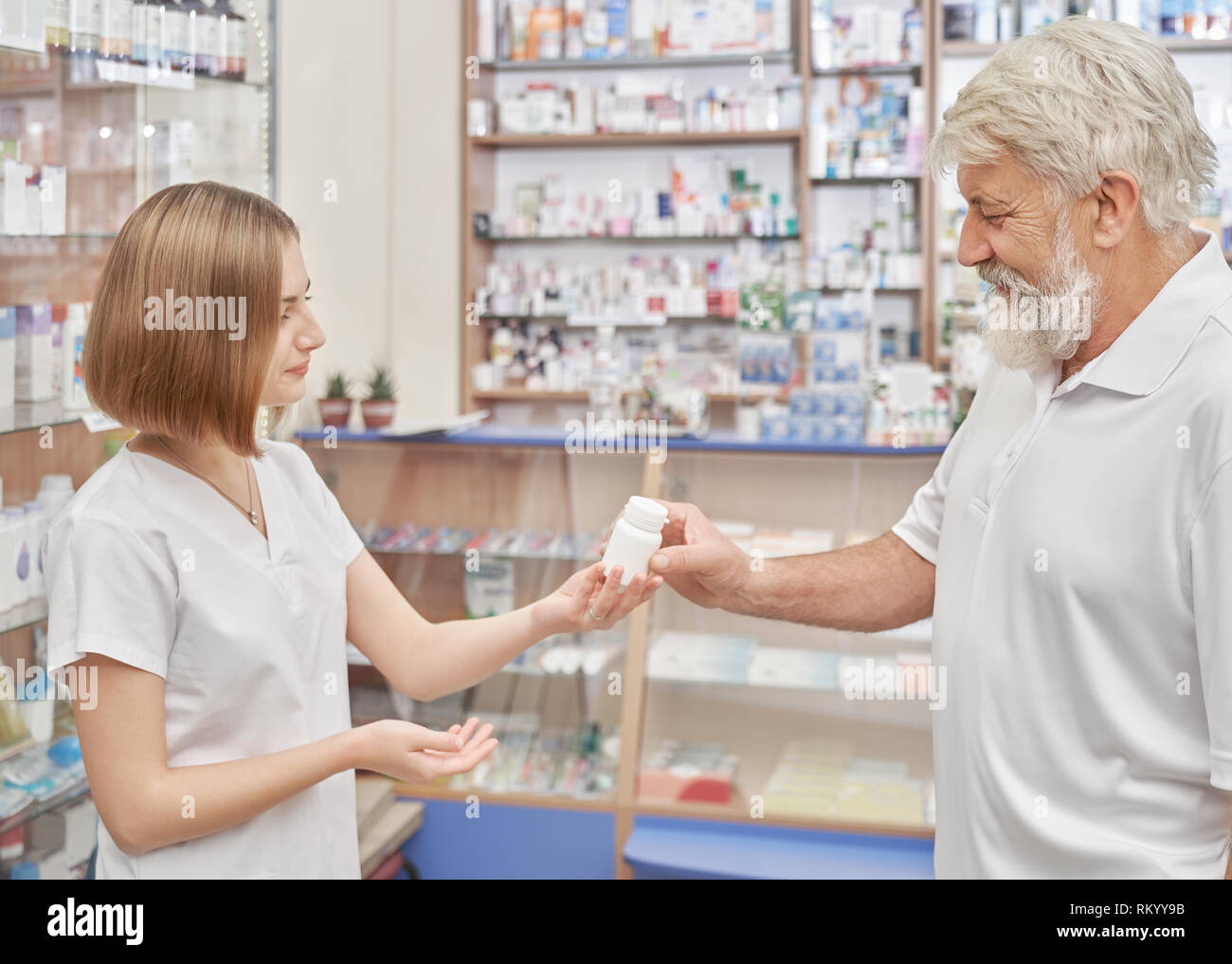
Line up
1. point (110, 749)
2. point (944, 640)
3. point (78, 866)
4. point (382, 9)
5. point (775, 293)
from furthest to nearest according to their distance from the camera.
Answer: point (382, 9) → point (775, 293) → point (78, 866) → point (944, 640) → point (110, 749)

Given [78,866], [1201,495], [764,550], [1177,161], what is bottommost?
[78,866]

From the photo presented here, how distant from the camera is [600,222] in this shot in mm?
5832

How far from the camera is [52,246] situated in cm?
255

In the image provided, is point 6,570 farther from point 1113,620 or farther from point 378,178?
point 378,178

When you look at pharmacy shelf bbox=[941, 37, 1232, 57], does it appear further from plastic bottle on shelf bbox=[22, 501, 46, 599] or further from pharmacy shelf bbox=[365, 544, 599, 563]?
plastic bottle on shelf bbox=[22, 501, 46, 599]

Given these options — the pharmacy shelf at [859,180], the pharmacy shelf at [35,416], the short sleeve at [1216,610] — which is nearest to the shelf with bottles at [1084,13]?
the pharmacy shelf at [859,180]

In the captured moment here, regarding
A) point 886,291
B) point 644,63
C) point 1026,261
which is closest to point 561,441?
point 1026,261

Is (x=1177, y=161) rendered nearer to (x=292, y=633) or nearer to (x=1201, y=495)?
(x=1201, y=495)

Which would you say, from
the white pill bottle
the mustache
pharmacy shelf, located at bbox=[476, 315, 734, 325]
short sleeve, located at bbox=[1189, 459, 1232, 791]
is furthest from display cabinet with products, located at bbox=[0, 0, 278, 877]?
pharmacy shelf, located at bbox=[476, 315, 734, 325]

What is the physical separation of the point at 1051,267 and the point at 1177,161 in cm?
19

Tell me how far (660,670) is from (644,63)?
12.3 feet

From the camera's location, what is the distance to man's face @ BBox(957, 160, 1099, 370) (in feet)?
4.74

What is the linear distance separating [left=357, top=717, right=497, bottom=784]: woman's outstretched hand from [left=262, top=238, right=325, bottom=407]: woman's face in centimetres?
45
